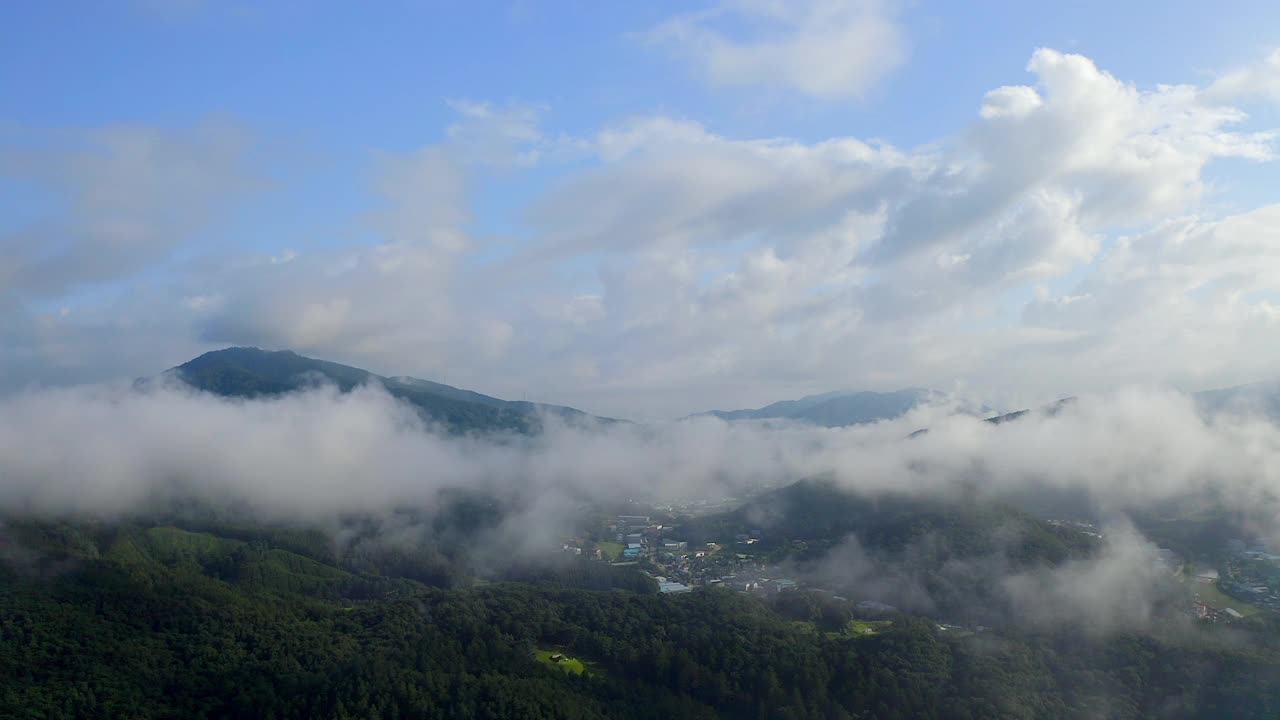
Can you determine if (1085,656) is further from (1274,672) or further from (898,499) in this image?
(898,499)

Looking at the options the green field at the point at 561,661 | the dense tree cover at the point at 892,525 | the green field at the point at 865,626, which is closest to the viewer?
the green field at the point at 561,661

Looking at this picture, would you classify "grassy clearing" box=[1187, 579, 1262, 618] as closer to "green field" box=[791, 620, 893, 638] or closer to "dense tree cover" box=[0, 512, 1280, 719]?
"dense tree cover" box=[0, 512, 1280, 719]

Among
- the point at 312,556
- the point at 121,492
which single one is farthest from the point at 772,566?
the point at 121,492

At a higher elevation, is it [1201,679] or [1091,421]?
[1091,421]

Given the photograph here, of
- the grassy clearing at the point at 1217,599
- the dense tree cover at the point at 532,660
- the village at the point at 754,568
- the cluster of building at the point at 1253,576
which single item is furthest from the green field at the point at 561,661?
the cluster of building at the point at 1253,576

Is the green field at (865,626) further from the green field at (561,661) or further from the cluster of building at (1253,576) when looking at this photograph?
the cluster of building at (1253,576)

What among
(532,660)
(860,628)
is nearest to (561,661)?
(532,660)

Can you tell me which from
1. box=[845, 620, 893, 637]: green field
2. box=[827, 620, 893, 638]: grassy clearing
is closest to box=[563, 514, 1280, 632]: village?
box=[845, 620, 893, 637]: green field

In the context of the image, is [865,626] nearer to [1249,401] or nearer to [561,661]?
[561,661]
